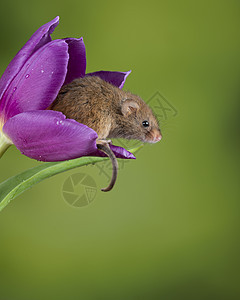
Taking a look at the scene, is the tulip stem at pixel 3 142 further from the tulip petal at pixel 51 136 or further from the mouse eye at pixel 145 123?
the mouse eye at pixel 145 123

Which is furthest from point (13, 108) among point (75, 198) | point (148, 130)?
point (75, 198)

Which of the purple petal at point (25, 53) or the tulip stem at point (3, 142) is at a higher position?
the purple petal at point (25, 53)

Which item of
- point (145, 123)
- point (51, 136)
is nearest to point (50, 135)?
point (51, 136)

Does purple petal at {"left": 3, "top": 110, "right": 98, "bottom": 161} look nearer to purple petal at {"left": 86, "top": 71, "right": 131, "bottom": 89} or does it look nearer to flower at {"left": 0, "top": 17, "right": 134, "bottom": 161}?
flower at {"left": 0, "top": 17, "right": 134, "bottom": 161}

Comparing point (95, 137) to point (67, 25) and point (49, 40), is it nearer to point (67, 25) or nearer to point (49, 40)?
point (49, 40)

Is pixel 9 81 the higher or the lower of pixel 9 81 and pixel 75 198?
the higher

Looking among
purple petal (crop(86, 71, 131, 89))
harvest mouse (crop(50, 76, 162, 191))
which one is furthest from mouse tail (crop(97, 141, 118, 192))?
purple petal (crop(86, 71, 131, 89))

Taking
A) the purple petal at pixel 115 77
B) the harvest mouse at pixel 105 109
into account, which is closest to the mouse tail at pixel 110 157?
the harvest mouse at pixel 105 109

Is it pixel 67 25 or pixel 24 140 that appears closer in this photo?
pixel 24 140
